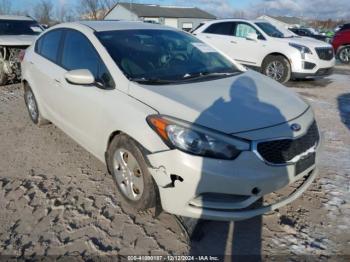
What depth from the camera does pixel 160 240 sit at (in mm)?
2959

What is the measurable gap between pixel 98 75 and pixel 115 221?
145 centimetres

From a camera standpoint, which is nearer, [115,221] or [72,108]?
[115,221]

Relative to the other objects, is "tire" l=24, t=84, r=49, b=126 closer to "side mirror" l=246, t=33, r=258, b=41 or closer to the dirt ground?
the dirt ground

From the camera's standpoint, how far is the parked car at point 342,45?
47.0 ft

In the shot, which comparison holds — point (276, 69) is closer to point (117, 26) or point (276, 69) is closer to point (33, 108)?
point (117, 26)

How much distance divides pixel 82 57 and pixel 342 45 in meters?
13.5

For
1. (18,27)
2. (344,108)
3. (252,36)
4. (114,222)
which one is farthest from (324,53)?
(18,27)

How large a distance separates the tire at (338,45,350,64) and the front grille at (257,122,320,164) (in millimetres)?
13510

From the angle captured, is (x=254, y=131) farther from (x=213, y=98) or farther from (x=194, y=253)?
(x=194, y=253)

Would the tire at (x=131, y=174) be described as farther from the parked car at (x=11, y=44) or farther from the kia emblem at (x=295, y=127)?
the parked car at (x=11, y=44)

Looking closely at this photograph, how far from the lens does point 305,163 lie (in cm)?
300

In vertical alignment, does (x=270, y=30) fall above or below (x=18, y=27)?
above

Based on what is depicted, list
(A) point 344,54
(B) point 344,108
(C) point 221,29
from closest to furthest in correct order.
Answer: (B) point 344,108 → (C) point 221,29 → (A) point 344,54

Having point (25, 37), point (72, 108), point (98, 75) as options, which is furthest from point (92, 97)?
point (25, 37)
